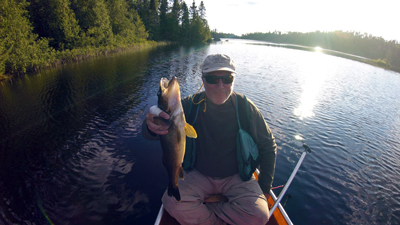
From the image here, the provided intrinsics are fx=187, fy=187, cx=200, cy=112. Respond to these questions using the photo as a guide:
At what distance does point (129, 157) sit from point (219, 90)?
19.4 ft

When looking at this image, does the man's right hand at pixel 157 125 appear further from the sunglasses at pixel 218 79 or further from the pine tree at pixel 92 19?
the pine tree at pixel 92 19

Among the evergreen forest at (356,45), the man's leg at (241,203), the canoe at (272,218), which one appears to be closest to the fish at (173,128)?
the canoe at (272,218)

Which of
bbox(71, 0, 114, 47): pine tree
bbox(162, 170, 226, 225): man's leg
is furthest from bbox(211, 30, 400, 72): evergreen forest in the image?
bbox(71, 0, 114, 47): pine tree

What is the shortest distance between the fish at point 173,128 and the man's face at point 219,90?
2.42ft

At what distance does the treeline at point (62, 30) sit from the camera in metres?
17.4

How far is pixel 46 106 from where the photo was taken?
11.9 metres

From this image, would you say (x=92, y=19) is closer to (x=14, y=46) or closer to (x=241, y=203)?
(x=14, y=46)

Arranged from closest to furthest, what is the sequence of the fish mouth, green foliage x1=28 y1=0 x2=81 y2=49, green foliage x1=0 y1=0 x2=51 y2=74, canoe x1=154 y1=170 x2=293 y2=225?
1. the fish mouth
2. canoe x1=154 y1=170 x2=293 y2=225
3. green foliage x1=0 y1=0 x2=51 y2=74
4. green foliage x1=28 y1=0 x2=81 y2=49

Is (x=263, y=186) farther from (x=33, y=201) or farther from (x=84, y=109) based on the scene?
(x=84, y=109)

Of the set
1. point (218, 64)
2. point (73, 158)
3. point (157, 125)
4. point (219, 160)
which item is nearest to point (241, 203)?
point (219, 160)

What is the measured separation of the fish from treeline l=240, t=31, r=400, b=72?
58.2 meters

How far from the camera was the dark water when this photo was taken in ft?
18.3

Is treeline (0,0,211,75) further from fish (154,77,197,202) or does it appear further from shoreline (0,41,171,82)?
fish (154,77,197,202)

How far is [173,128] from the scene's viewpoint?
2646 millimetres
